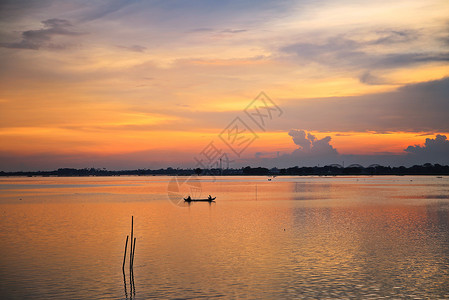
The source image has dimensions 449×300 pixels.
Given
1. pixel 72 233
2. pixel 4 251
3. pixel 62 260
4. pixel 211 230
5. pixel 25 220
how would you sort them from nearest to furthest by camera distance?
pixel 62 260, pixel 4 251, pixel 72 233, pixel 211 230, pixel 25 220

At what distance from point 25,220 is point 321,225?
1302 inches

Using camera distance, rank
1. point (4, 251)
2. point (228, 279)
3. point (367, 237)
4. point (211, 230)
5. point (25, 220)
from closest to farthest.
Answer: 1. point (228, 279)
2. point (4, 251)
3. point (367, 237)
4. point (211, 230)
5. point (25, 220)

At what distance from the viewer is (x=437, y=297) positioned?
20.1m

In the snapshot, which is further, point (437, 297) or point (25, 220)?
point (25, 220)

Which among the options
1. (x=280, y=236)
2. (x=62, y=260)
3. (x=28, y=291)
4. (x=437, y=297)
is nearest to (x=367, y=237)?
(x=280, y=236)

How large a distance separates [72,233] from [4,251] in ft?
29.8

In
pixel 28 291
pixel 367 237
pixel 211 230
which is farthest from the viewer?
pixel 211 230

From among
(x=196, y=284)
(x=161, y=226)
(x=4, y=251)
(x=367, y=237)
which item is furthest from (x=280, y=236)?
(x=4, y=251)

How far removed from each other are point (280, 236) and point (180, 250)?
9949 millimetres

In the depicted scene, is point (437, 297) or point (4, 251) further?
point (4, 251)

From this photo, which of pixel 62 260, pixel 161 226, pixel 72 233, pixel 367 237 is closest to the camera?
pixel 62 260

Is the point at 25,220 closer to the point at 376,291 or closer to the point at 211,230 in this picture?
the point at 211,230

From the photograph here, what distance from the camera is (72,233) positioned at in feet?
135

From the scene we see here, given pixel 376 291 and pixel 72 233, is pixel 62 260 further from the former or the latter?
pixel 376 291
